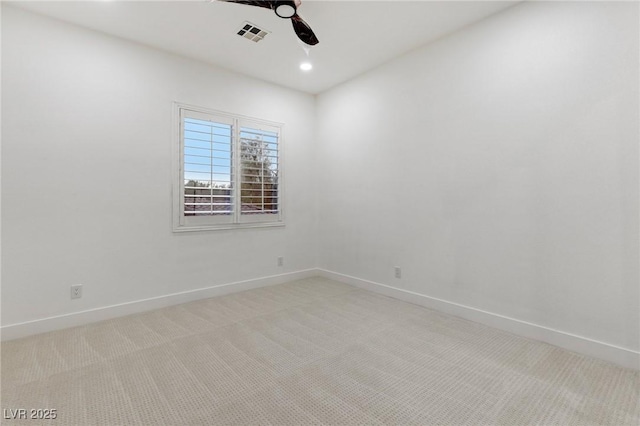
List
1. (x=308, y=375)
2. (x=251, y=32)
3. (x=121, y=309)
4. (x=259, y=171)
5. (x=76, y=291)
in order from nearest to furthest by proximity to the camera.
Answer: (x=308, y=375) < (x=76, y=291) < (x=251, y=32) < (x=121, y=309) < (x=259, y=171)

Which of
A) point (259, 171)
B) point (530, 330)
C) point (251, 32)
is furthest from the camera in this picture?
point (259, 171)

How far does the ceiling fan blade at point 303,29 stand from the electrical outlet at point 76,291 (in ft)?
9.92

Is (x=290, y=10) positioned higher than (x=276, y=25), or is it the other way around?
(x=276, y=25)

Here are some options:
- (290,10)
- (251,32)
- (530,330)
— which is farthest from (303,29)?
(530,330)

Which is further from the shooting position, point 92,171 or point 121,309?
point 121,309

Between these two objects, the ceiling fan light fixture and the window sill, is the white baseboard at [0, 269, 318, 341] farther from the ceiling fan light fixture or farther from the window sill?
the ceiling fan light fixture

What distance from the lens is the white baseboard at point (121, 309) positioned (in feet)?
8.61

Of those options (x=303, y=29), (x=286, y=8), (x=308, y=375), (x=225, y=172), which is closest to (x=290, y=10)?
(x=286, y=8)

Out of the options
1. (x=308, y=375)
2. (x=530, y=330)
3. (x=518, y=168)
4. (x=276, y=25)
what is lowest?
(x=308, y=375)

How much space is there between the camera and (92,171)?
2959mm

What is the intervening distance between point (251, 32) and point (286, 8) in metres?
0.84

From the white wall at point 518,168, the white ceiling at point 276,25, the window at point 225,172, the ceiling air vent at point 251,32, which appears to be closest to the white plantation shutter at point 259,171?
the window at point 225,172

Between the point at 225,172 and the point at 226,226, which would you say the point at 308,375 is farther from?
the point at 225,172

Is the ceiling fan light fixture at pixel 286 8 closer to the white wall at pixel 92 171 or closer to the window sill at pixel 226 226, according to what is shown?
the white wall at pixel 92 171
